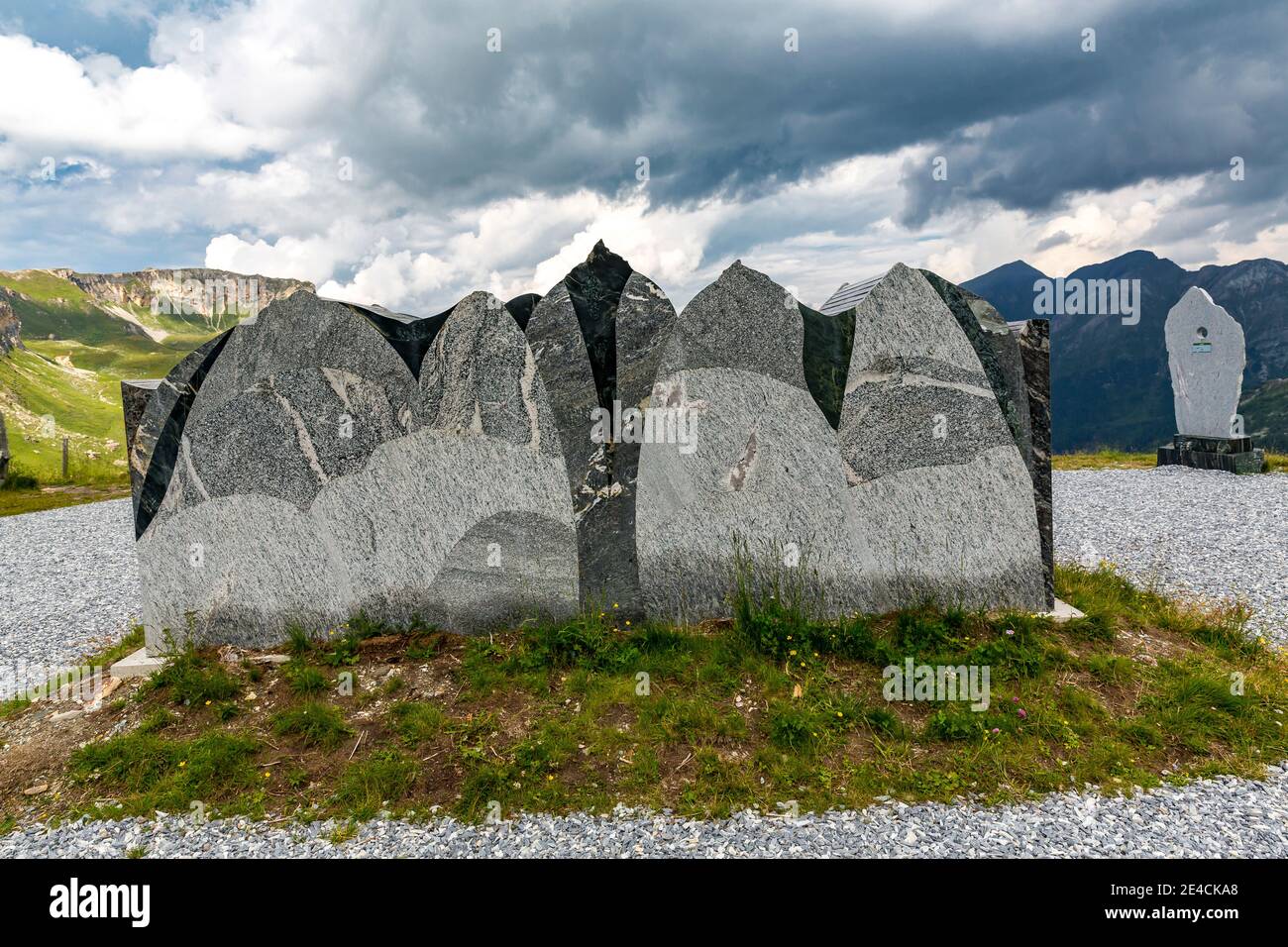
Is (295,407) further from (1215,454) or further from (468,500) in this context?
(1215,454)

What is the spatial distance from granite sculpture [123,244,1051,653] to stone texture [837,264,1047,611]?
22mm

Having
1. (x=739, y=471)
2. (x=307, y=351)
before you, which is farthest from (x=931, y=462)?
(x=307, y=351)

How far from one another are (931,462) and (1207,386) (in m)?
15.7

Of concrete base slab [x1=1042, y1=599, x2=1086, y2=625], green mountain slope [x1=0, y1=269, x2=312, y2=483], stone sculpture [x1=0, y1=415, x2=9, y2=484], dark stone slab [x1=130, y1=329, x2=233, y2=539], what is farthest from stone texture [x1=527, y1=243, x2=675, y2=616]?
stone sculpture [x1=0, y1=415, x2=9, y2=484]

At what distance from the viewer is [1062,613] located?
6914mm

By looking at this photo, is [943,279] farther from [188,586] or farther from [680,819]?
[188,586]

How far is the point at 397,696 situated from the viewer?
6062 mm

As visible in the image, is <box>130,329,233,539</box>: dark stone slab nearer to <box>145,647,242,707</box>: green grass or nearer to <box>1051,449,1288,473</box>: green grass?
<box>145,647,242,707</box>: green grass

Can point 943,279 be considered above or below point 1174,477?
above

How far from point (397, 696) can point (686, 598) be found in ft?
9.30

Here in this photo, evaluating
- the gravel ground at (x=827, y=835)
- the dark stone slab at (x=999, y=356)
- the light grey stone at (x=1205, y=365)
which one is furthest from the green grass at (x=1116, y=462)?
the gravel ground at (x=827, y=835)

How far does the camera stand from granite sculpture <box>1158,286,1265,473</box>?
16.8 meters

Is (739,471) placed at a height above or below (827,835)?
above

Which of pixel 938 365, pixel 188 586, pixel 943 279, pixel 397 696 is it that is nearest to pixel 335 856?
pixel 397 696
